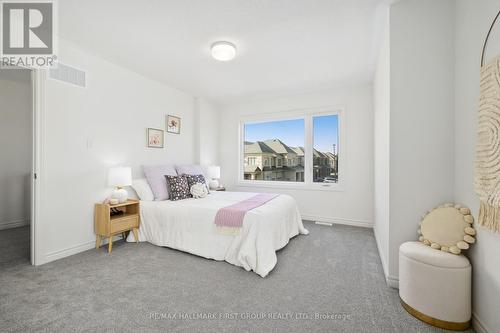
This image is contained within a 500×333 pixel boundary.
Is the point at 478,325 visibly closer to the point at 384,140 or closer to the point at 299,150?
the point at 384,140

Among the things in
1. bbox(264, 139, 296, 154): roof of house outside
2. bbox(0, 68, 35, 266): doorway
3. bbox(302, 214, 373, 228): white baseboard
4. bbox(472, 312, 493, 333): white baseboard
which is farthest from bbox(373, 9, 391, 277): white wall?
bbox(0, 68, 35, 266): doorway

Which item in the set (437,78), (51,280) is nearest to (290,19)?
(437,78)

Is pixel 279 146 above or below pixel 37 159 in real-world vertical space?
above

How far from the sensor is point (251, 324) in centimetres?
154

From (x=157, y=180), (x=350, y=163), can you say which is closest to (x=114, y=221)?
(x=157, y=180)

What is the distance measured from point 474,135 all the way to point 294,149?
326 centimetres

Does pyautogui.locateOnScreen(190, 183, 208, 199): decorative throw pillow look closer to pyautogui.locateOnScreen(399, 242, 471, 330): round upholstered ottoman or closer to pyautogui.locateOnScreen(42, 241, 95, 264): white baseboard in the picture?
pyautogui.locateOnScreen(42, 241, 95, 264): white baseboard

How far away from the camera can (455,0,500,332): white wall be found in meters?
1.35

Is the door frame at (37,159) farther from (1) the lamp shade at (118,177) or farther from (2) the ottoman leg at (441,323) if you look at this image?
(2) the ottoman leg at (441,323)

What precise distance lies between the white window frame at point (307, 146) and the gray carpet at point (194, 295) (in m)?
1.80

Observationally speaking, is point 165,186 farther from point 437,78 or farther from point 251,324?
point 437,78

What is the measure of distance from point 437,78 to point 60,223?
410 cm

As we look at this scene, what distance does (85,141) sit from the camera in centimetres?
285

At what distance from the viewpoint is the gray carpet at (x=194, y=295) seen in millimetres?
1535
